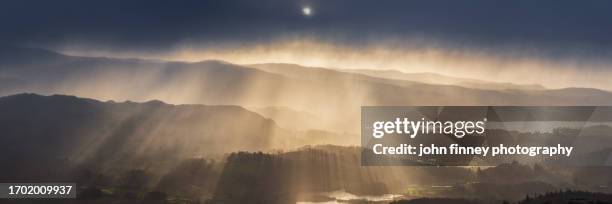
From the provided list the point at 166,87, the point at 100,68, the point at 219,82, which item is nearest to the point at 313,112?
the point at 219,82

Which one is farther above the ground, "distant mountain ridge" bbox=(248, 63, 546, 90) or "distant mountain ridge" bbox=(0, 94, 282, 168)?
"distant mountain ridge" bbox=(248, 63, 546, 90)

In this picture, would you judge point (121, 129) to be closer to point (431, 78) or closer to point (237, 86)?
point (237, 86)

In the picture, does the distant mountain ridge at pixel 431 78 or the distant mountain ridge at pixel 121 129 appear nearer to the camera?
the distant mountain ridge at pixel 431 78

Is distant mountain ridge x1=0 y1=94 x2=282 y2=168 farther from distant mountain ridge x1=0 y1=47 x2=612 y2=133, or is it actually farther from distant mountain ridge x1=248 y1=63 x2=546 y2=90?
A: distant mountain ridge x1=248 y1=63 x2=546 y2=90

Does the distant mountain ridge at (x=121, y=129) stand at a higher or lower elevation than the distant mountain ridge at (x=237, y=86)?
lower

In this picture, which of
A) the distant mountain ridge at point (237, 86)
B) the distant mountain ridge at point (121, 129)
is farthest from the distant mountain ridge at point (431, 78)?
the distant mountain ridge at point (121, 129)

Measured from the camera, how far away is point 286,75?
437 inches

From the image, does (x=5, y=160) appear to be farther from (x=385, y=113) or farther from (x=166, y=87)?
(x=385, y=113)

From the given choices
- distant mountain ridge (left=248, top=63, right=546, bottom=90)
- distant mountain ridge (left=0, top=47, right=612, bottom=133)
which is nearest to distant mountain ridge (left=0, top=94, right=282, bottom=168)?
distant mountain ridge (left=0, top=47, right=612, bottom=133)

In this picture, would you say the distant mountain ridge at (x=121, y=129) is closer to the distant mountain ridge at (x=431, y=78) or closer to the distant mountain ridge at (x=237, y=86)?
the distant mountain ridge at (x=237, y=86)

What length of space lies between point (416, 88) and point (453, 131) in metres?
1.09

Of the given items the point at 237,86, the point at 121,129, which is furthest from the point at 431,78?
the point at 121,129

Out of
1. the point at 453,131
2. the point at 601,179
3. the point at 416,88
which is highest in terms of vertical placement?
the point at 416,88

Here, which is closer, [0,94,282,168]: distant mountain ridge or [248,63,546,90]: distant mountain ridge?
[248,63,546,90]: distant mountain ridge
